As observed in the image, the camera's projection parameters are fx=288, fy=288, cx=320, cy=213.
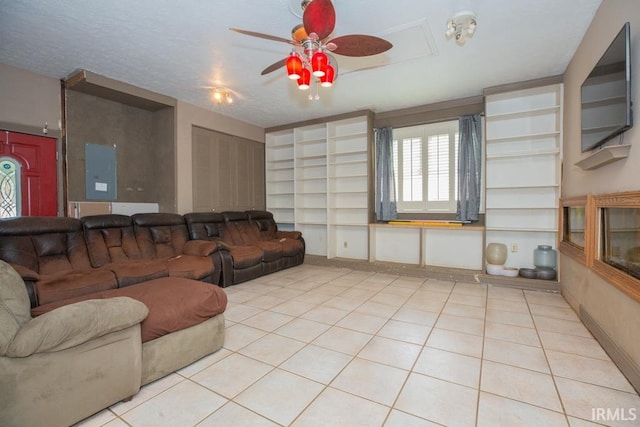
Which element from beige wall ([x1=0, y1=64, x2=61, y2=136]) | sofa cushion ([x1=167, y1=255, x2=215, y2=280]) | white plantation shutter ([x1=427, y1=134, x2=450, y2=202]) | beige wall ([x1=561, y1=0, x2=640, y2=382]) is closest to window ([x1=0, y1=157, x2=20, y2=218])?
beige wall ([x1=0, y1=64, x2=61, y2=136])

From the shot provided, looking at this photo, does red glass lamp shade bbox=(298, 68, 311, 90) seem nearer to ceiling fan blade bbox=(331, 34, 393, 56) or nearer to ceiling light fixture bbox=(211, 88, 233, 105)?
ceiling fan blade bbox=(331, 34, 393, 56)

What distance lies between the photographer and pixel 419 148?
4.99 meters

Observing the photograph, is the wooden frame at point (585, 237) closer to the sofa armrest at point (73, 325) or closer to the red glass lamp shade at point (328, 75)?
the red glass lamp shade at point (328, 75)

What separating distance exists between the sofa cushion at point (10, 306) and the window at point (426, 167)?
476cm

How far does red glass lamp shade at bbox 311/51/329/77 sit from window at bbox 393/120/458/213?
3.50m

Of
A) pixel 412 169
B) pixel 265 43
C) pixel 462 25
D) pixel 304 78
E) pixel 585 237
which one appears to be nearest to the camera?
pixel 304 78

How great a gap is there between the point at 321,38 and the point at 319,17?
0.59 feet

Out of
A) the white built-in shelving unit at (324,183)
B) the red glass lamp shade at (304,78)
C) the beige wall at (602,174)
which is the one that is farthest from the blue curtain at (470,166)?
the red glass lamp shade at (304,78)

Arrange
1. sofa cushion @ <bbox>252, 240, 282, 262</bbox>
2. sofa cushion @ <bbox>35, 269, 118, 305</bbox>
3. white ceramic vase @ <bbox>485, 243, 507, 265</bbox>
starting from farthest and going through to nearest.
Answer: sofa cushion @ <bbox>252, 240, 282, 262</bbox> < white ceramic vase @ <bbox>485, 243, 507, 265</bbox> < sofa cushion @ <bbox>35, 269, 118, 305</bbox>

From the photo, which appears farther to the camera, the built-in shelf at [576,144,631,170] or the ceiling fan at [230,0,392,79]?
the built-in shelf at [576,144,631,170]

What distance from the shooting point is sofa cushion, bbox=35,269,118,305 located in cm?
225

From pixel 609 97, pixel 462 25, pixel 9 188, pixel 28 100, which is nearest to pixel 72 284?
pixel 9 188

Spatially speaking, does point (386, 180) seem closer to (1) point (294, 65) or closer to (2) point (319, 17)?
(1) point (294, 65)

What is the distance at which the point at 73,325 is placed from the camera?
1380 mm
